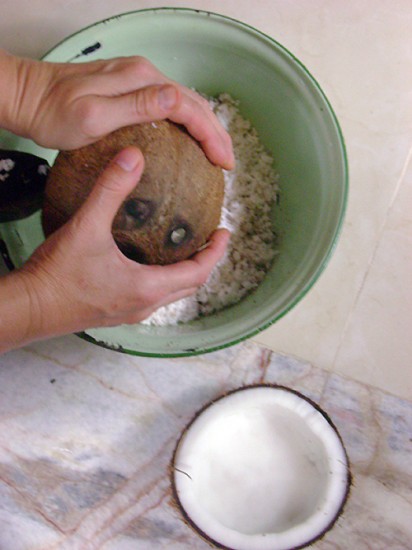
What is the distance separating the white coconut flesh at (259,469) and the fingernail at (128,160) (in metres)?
0.41

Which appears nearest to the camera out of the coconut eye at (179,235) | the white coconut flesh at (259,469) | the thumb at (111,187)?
the thumb at (111,187)

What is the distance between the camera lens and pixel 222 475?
0.79 meters

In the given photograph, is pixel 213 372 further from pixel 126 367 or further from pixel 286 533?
pixel 286 533

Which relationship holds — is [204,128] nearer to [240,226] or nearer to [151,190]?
[151,190]

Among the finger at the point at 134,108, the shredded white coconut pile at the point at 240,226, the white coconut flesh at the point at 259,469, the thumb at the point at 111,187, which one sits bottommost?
the white coconut flesh at the point at 259,469

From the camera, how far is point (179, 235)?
62 cm

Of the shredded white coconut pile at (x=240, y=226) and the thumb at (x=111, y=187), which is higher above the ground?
the thumb at (x=111, y=187)

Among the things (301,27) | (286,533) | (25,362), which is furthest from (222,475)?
(301,27)

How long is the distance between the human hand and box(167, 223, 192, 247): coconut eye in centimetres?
11

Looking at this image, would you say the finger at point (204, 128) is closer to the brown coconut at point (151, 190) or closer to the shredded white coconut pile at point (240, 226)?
the brown coconut at point (151, 190)

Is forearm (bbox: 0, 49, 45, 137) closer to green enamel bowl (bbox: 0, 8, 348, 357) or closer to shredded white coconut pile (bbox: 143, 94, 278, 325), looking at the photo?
green enamel bowl (bbox: 0, 8, 348, 357)

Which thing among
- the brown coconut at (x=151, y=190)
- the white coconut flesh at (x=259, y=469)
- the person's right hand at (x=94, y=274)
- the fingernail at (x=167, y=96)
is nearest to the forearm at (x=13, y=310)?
the person's right hand at (x=94, y=274)

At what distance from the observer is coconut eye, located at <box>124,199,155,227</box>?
58 cm

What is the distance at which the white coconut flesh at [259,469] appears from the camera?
0.73 metres
